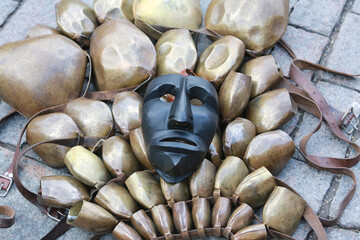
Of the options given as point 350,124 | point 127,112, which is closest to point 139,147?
point 127,112

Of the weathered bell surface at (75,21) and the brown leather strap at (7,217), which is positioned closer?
the brown leather strap at (7,217)

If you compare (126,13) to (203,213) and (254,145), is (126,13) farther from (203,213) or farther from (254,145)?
(203,213)

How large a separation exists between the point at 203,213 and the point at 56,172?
70cm

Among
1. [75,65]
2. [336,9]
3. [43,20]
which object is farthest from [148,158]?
[336,9]

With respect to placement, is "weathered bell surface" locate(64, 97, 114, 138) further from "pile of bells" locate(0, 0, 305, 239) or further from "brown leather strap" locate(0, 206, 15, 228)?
"brown leather strap" locate(0, 206, 15, 228)

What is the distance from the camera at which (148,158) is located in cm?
195

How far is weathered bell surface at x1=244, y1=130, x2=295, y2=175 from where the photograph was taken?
1.99 metres

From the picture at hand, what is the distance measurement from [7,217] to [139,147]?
2.05 feet

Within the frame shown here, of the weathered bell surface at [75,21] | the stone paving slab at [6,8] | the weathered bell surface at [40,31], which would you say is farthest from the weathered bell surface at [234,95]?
the stone paving slab at [6,8]

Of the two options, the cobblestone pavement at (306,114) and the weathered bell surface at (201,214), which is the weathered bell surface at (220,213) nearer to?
the weathered bell surface at (201,214)

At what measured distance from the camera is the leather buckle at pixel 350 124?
7.34ft

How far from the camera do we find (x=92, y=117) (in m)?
2.13

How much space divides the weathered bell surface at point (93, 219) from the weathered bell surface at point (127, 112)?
1.20 ft

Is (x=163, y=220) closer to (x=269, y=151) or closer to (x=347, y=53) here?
(x=269, y=151)
